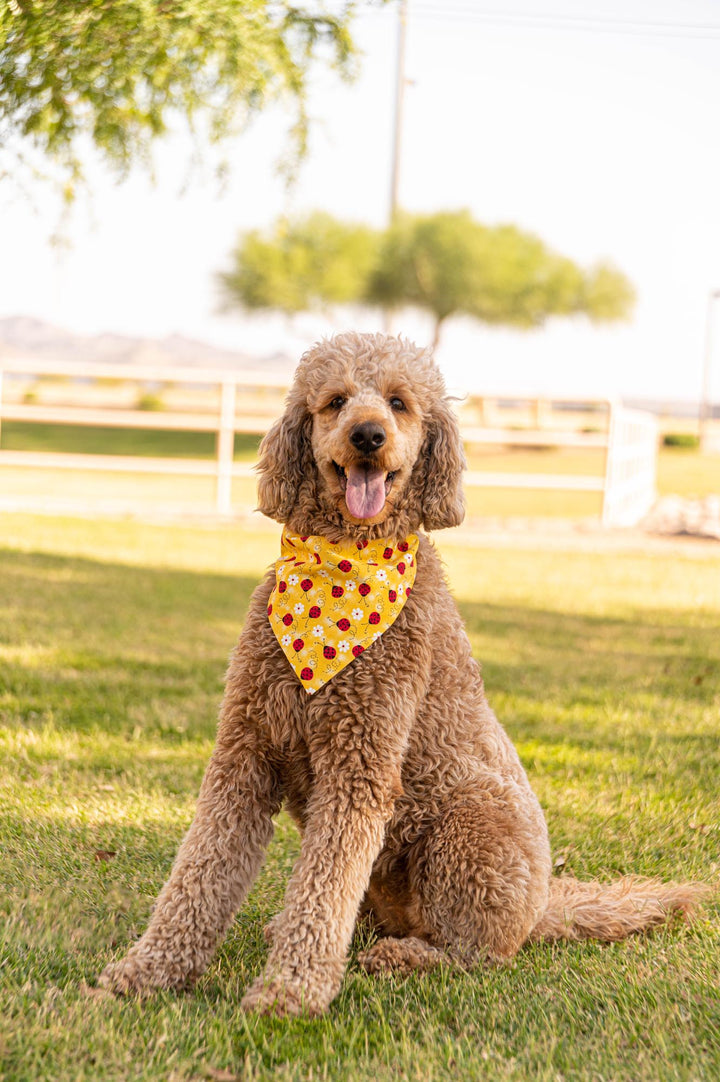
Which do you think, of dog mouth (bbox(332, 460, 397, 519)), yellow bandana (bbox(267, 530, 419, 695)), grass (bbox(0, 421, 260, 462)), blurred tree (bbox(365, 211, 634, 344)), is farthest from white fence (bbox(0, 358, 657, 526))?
blurred tree (bbox(365, 211, 634, 344))

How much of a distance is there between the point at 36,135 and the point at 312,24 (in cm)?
165

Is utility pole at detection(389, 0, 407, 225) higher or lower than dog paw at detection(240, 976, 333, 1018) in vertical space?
higher

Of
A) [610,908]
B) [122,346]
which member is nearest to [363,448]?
[610,908]

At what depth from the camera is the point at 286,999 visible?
9.41 feet

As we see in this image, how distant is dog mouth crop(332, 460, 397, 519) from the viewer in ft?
10.1

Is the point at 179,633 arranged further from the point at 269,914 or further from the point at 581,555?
the point at 581,555

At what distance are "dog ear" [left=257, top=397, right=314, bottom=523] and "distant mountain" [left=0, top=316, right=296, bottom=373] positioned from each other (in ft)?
434

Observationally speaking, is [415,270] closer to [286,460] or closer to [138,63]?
[138,63]

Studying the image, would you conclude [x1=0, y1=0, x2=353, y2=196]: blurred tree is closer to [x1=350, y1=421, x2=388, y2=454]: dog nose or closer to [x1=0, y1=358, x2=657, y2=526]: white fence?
[x1=350, y1=421, x2=388, y2=454]: dog nose

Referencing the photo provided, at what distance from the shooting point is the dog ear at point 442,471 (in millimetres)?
3297

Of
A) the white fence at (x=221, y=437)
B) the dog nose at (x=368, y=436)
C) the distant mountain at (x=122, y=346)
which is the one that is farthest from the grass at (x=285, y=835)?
the distant mountain at (x=122, y=346)

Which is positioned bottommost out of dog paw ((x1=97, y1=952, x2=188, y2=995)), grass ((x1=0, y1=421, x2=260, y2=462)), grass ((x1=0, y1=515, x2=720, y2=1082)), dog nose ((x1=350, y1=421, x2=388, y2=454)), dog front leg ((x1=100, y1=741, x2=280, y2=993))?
grass ((x1=0, y1=421, x2=260, y2=462))

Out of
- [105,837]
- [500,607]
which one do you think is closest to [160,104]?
[105,837]

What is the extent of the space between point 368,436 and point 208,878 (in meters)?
1.27
